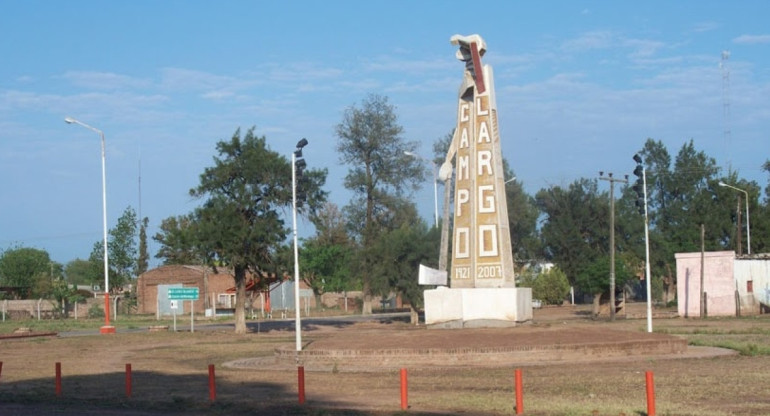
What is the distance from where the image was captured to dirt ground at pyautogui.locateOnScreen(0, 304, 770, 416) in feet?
65.6

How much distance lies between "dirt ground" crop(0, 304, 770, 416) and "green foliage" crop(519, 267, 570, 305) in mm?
52750

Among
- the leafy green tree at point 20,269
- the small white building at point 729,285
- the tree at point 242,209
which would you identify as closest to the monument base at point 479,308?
the tree at point 242,209

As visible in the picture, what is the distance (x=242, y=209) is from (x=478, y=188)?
65.7 ft

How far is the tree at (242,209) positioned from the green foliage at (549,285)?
124ft

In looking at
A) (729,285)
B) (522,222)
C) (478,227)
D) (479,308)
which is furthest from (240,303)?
(522,222)

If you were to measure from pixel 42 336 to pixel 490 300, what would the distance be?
1048 inches

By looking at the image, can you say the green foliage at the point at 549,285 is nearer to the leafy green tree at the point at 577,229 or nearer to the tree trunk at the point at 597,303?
the leafy green tree at the point at 577,229

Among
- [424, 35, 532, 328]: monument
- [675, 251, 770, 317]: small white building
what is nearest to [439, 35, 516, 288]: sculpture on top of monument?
[424, 35, 532, 328]: monument

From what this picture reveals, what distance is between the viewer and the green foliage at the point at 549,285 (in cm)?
8994

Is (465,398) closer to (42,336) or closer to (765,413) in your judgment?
(765,413)

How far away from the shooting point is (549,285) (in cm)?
9000

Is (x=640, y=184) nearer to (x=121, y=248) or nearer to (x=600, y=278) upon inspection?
(x=600, y=278)

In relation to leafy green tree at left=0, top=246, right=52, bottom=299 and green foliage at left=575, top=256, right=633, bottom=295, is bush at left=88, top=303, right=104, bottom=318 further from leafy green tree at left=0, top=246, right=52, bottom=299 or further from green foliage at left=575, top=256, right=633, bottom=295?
green foliage at left=575, top=256, right=633, bottom=295

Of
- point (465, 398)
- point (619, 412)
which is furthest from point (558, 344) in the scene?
point (619, 412)
